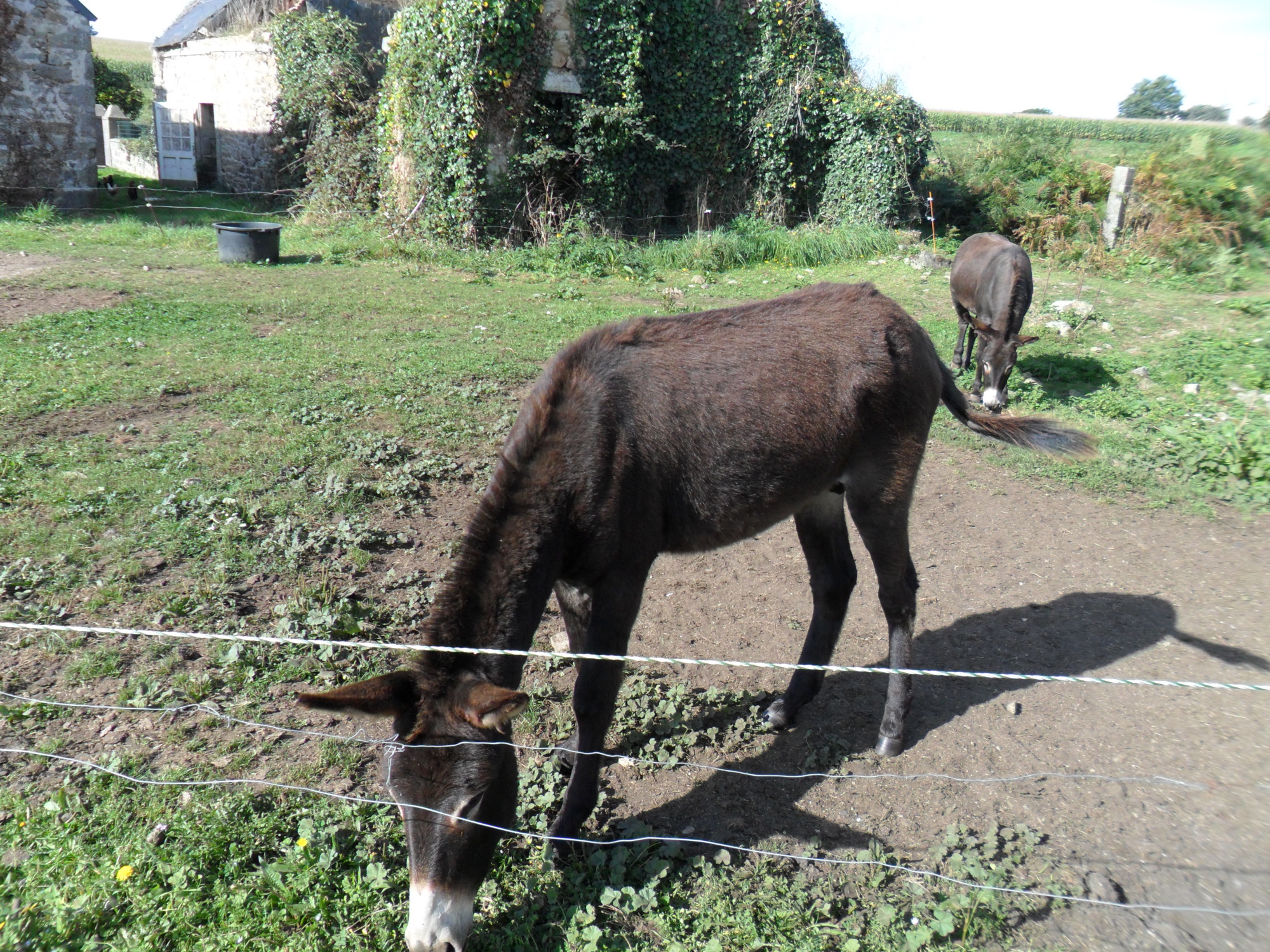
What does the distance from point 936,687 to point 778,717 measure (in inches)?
40.8

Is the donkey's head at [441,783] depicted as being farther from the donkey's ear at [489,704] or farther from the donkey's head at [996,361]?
the donkey's head at [996,361]

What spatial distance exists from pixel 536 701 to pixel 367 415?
365 cm

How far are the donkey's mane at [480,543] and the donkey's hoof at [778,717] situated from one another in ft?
6.10

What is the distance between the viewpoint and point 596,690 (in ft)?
10.2

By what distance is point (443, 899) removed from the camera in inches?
94.6

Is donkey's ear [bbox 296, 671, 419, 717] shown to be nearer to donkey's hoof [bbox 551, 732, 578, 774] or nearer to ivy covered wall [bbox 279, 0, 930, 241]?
donkey's hoof [bbox 551, 732, 578, 774]

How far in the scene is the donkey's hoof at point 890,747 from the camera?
12.4ft

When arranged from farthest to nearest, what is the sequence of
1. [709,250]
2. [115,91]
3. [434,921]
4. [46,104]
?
1. [115,91]
2. [46,104]
3. [709,250]
4. [434,921]

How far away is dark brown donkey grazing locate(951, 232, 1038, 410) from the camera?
888 centimetres

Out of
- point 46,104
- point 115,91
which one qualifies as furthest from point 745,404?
point 115,91

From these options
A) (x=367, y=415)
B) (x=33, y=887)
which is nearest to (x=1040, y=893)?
(x=33, y=887)

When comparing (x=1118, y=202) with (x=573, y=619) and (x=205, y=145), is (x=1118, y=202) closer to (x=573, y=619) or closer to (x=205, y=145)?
(x=573, y=619)

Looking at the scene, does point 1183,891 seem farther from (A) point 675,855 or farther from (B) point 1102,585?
(B) point 1102,585

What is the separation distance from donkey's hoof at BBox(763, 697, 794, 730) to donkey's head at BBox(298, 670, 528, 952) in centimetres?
176
